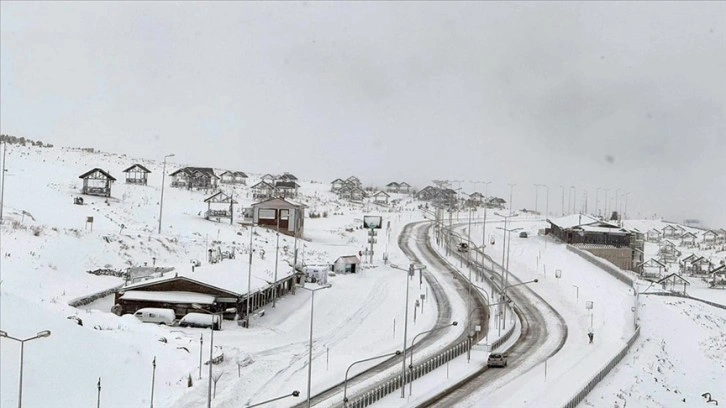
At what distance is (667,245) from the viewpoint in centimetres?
14075

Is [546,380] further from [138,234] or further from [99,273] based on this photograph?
[138,234]

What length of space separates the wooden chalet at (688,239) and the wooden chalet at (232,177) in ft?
311

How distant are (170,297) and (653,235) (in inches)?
5349

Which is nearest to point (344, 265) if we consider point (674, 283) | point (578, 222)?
point (674, 283)

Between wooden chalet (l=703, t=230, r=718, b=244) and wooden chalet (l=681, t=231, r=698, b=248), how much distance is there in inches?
111

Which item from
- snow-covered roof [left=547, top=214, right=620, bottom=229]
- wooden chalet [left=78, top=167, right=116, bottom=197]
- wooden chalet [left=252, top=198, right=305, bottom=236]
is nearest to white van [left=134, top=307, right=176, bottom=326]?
wooden chalet [left=252, top=198, right=305, bottom=236]

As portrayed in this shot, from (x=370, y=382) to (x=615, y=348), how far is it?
79.6ft

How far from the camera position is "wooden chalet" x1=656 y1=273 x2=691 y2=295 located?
9288cm

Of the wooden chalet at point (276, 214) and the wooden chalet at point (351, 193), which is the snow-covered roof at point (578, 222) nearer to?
the wooden chalet at point (276, 214)

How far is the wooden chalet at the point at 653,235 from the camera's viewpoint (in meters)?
163

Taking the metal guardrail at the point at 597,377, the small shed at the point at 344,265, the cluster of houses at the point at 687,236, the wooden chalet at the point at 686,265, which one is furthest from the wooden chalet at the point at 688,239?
the metal guardrail at the point at 597,377

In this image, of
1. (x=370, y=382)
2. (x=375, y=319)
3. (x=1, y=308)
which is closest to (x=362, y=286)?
(x=375, y=319)

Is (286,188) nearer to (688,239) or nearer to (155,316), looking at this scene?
(688,239)

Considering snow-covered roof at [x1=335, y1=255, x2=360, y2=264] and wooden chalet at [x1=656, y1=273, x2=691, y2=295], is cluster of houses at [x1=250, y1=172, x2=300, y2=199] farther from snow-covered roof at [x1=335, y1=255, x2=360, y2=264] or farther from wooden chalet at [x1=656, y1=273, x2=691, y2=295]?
wooden chalet at [x1=656, y1=273, x2=691, y2=295]
